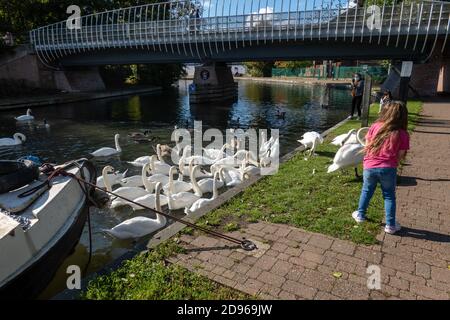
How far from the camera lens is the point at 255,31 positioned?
25.5 metres

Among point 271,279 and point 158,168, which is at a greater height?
point 271,279

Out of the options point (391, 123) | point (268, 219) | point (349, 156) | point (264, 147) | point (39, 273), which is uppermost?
point (391, 123)

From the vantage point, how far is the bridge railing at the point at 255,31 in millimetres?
21531

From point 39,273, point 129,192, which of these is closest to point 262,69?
point 129,192

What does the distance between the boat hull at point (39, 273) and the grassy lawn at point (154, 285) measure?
83 centimetres

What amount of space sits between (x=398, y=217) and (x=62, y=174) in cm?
537

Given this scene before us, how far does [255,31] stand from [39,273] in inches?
939

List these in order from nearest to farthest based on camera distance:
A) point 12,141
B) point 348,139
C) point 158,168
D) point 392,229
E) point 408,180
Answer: point 392,229, point 408,180, point 348,139, point 158,168, point 12,141

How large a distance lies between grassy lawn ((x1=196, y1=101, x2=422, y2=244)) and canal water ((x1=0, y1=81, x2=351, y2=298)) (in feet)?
7.41

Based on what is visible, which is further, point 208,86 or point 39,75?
point 39,75

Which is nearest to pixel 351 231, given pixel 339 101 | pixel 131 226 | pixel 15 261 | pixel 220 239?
pixel 220 239

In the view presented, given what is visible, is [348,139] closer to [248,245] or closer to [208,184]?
[208,184]

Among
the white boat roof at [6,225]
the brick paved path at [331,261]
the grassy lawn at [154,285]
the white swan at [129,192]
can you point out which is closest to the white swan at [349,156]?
the brick paved path at [331,261]

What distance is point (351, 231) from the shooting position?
200 inches
